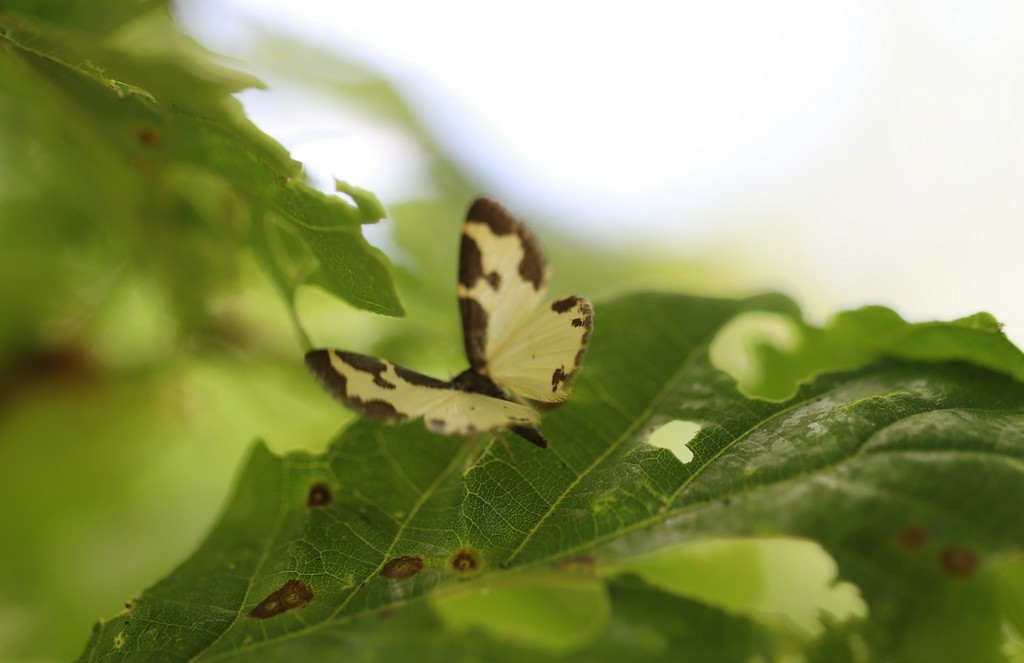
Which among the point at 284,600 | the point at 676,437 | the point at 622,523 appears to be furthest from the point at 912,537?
the point at 284,600

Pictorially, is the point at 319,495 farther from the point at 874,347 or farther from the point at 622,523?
the point at 874,347

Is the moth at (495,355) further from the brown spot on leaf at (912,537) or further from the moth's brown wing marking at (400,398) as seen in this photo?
the brown spot on leaf at (912,537)

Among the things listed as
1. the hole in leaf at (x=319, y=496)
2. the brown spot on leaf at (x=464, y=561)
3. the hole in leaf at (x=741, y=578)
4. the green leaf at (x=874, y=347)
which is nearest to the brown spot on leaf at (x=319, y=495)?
the hole in leaf at (x=319, y=496)

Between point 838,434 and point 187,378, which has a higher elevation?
point 838,434

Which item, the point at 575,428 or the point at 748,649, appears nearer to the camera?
the point at 748,649

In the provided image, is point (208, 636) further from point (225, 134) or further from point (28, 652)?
point (28, 652)

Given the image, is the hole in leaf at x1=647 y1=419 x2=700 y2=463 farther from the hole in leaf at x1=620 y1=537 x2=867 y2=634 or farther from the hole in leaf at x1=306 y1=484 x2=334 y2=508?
the hole in leaf at x1=306 y1=484 x2=334 y2=508

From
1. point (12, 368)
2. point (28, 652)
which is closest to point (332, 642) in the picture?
point (28, 652)
